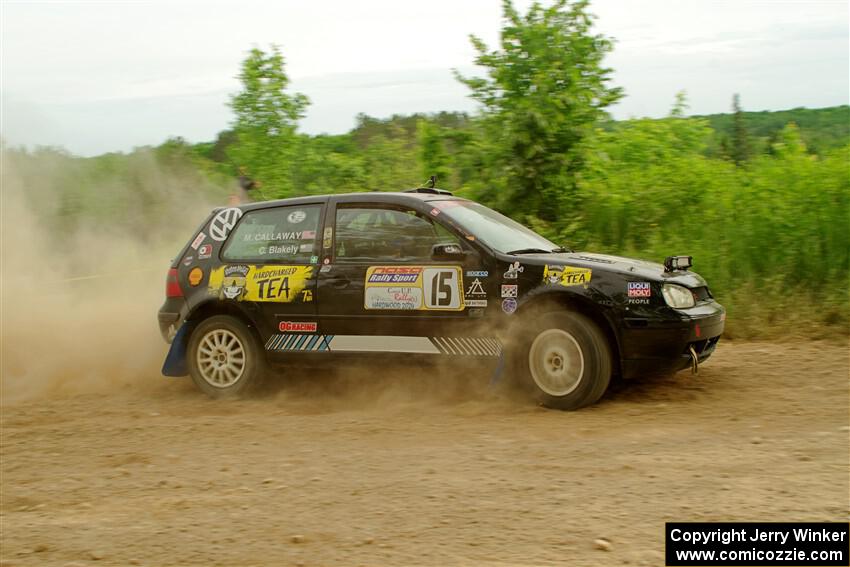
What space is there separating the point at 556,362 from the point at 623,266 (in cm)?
95

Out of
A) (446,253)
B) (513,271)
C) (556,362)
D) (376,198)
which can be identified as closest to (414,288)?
(446,253)

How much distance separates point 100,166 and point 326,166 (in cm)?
504

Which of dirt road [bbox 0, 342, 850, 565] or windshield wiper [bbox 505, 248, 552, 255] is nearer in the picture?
dirt road [bbox 0, 342, 850, 565]

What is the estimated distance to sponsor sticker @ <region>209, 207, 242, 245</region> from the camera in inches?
314

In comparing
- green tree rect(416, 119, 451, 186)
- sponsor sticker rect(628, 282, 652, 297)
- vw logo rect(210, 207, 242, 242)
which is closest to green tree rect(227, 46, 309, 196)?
green tree rect(416, 119, 451, 186)

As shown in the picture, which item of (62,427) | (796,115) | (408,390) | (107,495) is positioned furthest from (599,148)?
(796,115)

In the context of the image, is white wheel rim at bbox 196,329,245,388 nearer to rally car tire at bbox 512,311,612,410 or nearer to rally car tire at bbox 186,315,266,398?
rally car tire at bbox 186,315,266,398

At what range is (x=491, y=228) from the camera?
7383 millimetres

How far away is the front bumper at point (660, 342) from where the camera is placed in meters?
6.44

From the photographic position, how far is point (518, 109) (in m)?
11.8

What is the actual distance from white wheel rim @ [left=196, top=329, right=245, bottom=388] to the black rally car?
0.01 meters

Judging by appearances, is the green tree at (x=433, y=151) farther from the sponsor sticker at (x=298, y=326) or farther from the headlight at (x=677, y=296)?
the headlight at (x=677, y=296)

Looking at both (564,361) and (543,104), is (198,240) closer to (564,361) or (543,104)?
(564,361)

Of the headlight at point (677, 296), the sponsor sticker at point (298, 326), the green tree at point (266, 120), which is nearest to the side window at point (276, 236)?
the sponsor sticker at point (298, 326)
